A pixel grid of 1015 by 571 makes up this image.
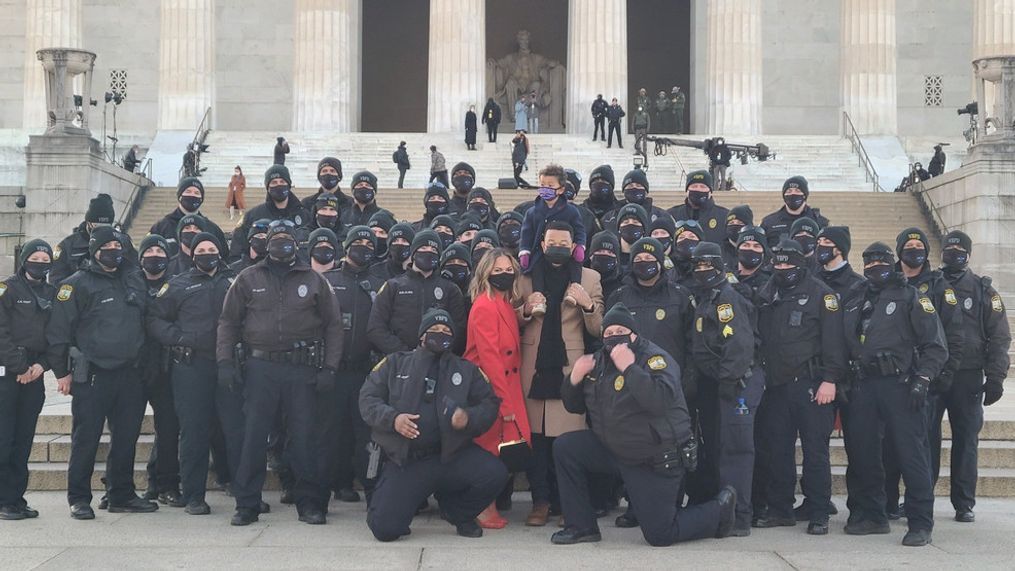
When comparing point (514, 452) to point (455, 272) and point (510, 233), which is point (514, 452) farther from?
point (510, 233)

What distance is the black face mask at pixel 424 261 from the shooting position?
39.0 ft

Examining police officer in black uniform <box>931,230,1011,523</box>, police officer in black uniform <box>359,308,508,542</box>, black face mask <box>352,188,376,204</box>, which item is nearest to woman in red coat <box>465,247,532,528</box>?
police officer in black uniform <box>359,308,508,542</box>

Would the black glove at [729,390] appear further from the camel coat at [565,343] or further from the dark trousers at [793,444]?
the camel coat at [565,343]

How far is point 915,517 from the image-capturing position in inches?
427

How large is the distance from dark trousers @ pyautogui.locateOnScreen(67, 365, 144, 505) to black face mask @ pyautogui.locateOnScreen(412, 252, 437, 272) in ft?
8.71

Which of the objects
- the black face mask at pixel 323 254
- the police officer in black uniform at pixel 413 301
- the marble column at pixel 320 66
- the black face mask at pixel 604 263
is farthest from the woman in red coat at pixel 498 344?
the marble column at pixel 320 66

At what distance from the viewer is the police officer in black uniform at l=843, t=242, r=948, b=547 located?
36.5 feet

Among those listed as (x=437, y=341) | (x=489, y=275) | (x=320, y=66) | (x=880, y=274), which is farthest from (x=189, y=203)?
(x=320, y=66)

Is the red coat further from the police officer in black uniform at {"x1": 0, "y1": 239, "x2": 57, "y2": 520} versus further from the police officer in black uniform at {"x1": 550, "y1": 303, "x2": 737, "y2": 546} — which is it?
the police officer in black uniform at {"x1": 0, "y1": 239, "x2": 57, "y2": 520}

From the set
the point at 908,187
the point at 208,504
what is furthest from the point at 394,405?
the point at 908,187

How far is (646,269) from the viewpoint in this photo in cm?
1117

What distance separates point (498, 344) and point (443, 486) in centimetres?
124

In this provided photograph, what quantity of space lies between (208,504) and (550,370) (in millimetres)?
3373

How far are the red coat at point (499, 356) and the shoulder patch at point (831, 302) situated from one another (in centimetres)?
260
